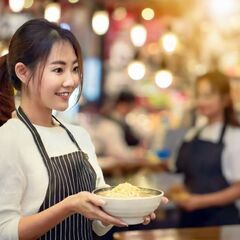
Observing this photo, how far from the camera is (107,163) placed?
5742mm

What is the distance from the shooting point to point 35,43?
69.6 inches

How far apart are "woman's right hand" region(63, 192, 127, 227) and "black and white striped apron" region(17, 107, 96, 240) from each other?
0.55 ft

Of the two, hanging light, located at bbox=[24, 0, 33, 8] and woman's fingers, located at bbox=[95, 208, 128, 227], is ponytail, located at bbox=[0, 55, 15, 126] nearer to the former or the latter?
woman's fingers, located at bbox=[95, 208, 128, 227]

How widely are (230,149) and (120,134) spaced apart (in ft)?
11.0

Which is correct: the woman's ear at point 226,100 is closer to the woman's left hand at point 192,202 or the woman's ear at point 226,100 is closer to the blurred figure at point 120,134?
the woman's left hand at point 192,202

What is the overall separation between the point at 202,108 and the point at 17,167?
2.08 metres

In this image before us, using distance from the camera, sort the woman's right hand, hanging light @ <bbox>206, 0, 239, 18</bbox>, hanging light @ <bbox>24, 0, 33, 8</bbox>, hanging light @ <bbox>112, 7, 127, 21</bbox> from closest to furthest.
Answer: the woman's right hand < hanging light @ <bbox>24, 0, 33, 8</bbox> < hanging light @ <bbox>206, 0, 239, 18</bbox> < hanging light @ <bbox>112, 7, 127, 21</bbox>

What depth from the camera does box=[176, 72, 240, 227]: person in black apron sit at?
3.36 m

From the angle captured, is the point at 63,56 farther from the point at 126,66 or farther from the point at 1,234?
the point at 126,66

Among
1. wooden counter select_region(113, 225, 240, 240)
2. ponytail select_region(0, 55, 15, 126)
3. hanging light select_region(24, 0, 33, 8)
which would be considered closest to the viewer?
ponytail select_region(0, 55, 15, 126)

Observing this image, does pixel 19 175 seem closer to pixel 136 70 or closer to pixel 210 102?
pixel 210 102

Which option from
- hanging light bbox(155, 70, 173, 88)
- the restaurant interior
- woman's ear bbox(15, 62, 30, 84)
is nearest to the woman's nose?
woman's ear bbox(15, 62, 30, 84)

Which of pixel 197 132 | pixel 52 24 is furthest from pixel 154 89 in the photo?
pixel 52 24

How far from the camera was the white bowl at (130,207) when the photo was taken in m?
1.55
